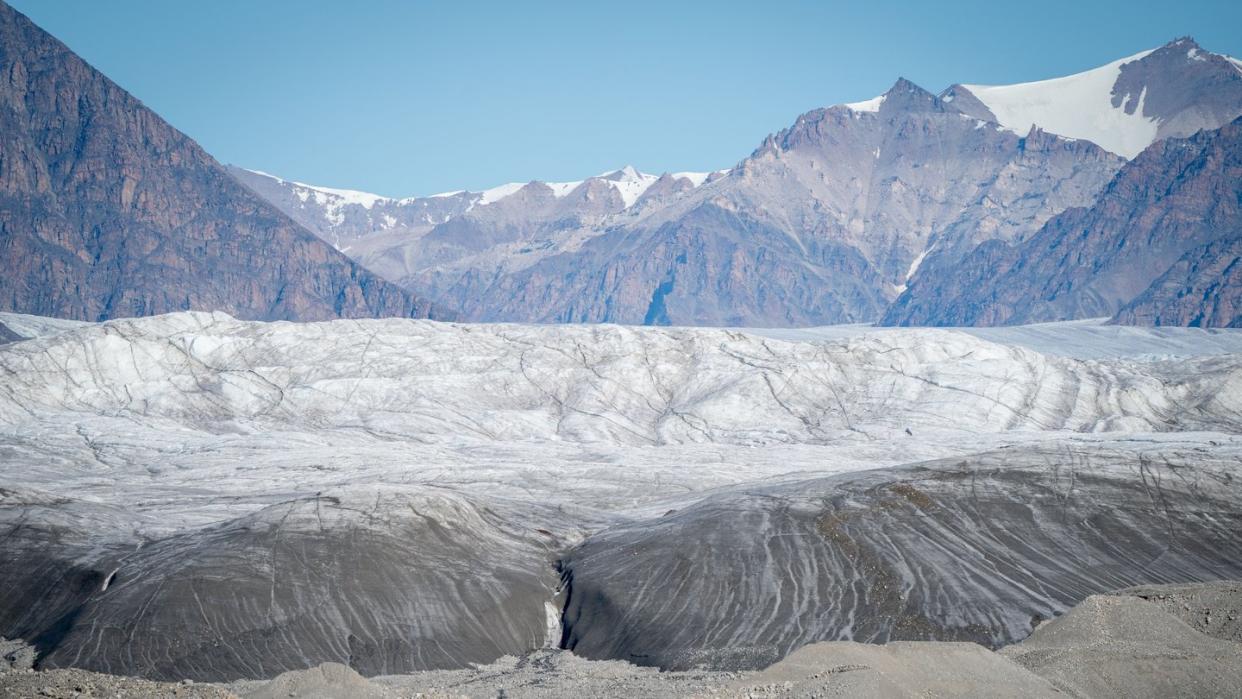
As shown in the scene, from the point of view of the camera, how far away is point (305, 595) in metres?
61.1

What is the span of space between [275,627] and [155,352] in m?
101

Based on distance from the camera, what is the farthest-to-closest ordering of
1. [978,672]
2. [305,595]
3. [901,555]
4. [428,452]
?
[428,452] < [901,555] < [305,595] < [978,672]

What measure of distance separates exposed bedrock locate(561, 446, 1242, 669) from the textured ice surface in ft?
2.00

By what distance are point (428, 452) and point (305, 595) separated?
62.3 m

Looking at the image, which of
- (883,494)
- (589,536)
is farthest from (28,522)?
(883,494)

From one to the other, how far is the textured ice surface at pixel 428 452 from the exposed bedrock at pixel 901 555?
61cm

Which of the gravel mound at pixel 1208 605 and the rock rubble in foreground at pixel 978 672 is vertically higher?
the rock rubble in foreground at pixel 978 672

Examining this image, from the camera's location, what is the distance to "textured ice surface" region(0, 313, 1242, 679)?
59.5 metres

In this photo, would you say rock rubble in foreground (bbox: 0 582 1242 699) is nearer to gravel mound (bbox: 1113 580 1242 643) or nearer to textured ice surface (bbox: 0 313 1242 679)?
gravel mound (bbox: 1113 580 1242 643)

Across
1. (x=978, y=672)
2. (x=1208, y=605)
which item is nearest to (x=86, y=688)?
(x=978, y=672)

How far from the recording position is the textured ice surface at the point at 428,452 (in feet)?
195

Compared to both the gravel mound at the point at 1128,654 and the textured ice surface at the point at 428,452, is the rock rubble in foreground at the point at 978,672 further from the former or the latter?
the textured ice surface at the point at 428,452

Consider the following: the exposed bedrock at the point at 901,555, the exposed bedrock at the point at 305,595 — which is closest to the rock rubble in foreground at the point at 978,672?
the exposed bedrock at the point at 901,555

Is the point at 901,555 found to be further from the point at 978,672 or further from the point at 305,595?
the point at 305,595
